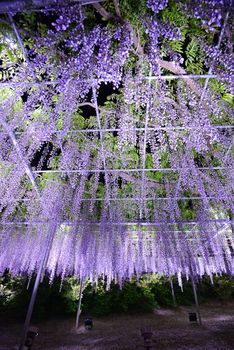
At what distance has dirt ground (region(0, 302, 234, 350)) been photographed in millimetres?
6262

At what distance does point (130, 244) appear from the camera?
884cm

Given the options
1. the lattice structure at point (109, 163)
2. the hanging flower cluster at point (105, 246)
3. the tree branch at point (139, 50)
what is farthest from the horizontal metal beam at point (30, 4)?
the hanging flower cluster at point (105, 246)

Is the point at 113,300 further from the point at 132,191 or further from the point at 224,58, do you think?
Answer: the point at 224,58

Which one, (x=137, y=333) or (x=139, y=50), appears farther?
(x=137, y=333)

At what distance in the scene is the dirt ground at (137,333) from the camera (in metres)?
6.26

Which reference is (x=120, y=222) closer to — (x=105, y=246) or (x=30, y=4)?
(x=105, y=246)

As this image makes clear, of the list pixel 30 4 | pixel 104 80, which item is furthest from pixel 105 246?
pixel 30 4

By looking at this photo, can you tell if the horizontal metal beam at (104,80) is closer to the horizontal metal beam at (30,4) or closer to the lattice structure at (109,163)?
the lattice structure at (109,163)

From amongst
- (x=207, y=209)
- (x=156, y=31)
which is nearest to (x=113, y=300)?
(x=207, y=209)

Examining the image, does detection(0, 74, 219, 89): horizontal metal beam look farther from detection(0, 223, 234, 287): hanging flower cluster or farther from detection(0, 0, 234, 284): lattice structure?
detection(0, 223, 234, 287): hanging flower cluster

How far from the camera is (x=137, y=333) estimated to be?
24.4 feet

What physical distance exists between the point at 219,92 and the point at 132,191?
133 inches

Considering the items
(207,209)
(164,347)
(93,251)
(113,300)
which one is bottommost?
(164,347)

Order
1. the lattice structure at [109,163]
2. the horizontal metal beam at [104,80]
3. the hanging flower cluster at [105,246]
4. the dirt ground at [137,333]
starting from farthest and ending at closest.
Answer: the hanging flower cluster at [105,246] → the dirt ground at [137,333] → the lattice structure at [109,163] → the horizontal metal beam at [104,80]
